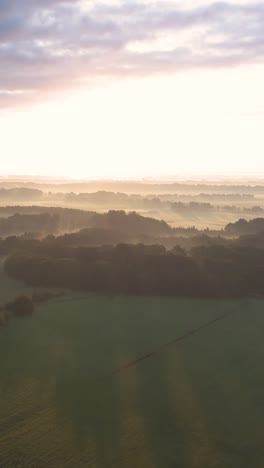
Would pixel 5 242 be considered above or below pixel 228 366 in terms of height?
above

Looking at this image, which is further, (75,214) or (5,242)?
(75,214)

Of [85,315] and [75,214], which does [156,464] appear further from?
[75,214]

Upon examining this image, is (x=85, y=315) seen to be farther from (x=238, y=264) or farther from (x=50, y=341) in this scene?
(x=238, y=264)

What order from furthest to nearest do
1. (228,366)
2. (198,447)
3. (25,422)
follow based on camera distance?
(228,366) < (25,422) < (198,447)

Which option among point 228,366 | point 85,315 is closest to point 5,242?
point 85,315

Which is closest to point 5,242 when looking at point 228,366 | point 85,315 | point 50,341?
point 85,315

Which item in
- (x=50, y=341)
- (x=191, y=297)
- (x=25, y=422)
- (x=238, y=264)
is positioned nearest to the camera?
(x=25, y=422)
